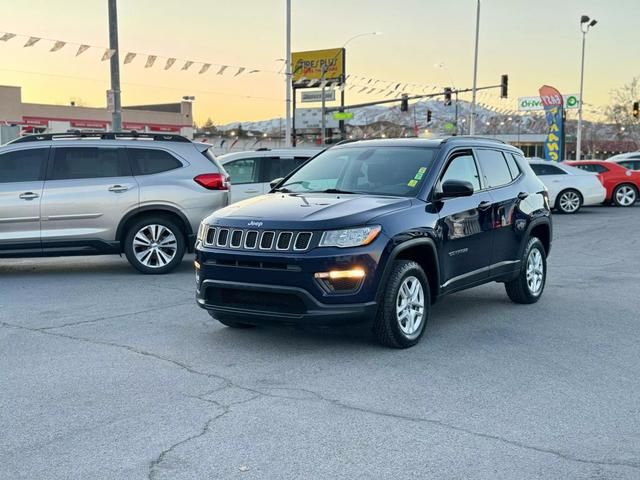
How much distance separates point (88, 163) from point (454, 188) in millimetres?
5706

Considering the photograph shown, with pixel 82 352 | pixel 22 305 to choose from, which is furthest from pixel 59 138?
pixel 82 352

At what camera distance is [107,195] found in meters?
10.1

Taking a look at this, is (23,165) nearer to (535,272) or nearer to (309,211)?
(309,211)

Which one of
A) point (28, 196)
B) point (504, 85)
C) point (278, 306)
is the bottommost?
point (278, 306)

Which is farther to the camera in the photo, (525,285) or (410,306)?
(525,285)

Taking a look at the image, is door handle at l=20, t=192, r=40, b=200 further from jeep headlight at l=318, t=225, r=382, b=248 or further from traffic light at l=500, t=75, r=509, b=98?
traffic light at l=500, t=75, r=509, b=98

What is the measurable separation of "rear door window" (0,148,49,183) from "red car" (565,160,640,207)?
60.8 feet

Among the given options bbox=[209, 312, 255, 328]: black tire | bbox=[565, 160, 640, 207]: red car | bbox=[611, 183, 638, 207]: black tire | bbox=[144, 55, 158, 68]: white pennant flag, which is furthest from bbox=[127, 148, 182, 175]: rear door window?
bbox=[611, 183, 638, 207]: black tire

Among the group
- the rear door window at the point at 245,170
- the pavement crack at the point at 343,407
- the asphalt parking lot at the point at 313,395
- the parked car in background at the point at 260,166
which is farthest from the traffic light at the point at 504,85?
the pavement crack at the point at 343,407

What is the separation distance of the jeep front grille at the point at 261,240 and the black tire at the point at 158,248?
4.22m

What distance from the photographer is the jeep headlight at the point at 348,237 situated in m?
5.73

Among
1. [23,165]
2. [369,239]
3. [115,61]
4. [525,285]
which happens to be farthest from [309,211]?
[115,61]

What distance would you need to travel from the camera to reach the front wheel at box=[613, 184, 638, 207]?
24.8 meters

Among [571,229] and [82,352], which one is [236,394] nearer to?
[82,352]
